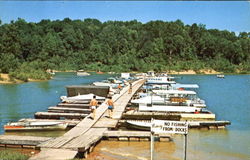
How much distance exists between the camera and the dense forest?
379ft

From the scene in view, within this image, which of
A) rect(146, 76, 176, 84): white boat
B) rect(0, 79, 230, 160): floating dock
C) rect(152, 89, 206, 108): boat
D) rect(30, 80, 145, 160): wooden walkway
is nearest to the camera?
rect(30, 80, 145, 160): wooden walkway

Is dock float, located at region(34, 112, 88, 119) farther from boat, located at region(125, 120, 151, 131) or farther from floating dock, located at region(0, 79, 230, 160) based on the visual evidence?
boat, located at region(125, 120, 151, 131)

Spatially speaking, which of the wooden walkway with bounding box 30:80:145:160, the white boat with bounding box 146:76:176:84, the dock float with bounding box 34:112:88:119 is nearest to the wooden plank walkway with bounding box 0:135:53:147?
the wooden walkway with bounding box 30:80:145:160

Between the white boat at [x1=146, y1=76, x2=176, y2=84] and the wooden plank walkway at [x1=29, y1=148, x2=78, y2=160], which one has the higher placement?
the white boat at [x1=146, y1=76, x2=176, y2=84]

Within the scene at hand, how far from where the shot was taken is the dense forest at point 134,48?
116 metres

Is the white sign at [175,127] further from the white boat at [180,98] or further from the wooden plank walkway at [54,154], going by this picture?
the white boat at [180,98]

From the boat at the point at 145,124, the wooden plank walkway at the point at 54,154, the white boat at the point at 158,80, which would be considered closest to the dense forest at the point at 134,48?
the white boat at the point at 158,80

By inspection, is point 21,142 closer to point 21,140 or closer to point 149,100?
point 21,140

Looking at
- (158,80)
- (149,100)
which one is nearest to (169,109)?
(149,100)

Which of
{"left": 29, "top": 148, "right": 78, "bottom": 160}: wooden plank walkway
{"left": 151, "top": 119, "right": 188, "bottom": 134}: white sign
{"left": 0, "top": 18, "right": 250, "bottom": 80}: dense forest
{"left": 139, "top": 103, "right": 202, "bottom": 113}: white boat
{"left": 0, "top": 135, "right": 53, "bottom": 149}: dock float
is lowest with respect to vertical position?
{"left": 0, "top": 135, "right": 53, "bottom": 149}: dock float

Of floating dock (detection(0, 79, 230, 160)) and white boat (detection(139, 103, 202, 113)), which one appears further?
white boat (detection(139, 103, 202, 113))

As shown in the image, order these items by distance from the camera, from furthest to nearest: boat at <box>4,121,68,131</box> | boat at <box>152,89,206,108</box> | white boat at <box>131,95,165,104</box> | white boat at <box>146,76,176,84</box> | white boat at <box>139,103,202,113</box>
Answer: white boat at <box>146,76,176,84</box>
boat at <box>152,89,206,108</box>
white boat at <box>131,95,165,104</box>
white boat at <box>139,103,202,113</box>
boat at <box>4,121,68,131</box>

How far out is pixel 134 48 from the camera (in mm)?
125438

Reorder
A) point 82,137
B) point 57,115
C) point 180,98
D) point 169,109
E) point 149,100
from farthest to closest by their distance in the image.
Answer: point 180,98
point 149,100
point 169,109
point 57,115
point 82,137
